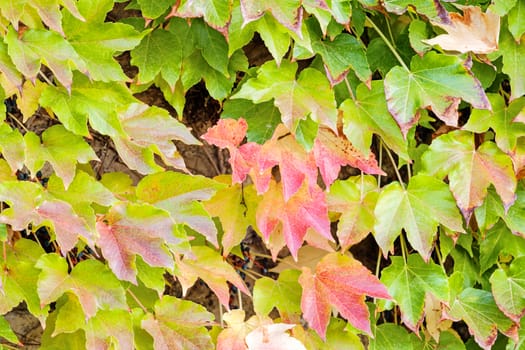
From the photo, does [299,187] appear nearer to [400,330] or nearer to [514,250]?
[400,330]

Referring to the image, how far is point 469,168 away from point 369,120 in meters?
0.28

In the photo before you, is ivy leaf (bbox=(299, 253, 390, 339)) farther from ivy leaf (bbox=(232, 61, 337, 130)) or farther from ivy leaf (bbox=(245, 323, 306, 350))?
ivy leaf (bbox=(232, 61, 337, 130))

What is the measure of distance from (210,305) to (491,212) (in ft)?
2.40

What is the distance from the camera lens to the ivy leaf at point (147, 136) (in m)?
1.34

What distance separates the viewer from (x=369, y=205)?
1.58 meters

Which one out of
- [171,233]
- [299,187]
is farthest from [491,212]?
[171,233]

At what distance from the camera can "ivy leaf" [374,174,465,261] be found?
4.99 ft

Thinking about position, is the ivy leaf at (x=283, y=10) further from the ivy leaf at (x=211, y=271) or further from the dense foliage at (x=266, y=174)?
the ivy leaf at (x=211, y=271)

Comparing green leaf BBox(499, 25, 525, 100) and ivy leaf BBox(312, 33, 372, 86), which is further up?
ivy leaf BBox(312, 33, 372, 86)

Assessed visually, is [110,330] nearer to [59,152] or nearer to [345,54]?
[59,152]

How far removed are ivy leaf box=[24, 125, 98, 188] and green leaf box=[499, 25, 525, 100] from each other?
37.9 inches

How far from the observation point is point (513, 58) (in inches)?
65.0

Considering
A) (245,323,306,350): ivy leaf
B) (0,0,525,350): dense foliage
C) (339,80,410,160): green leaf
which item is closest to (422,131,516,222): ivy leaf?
(0,0,525,350): dense foliage

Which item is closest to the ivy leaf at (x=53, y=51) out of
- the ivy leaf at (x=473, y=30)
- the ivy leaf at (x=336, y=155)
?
the ivy leaf at (x=336, y=155)
